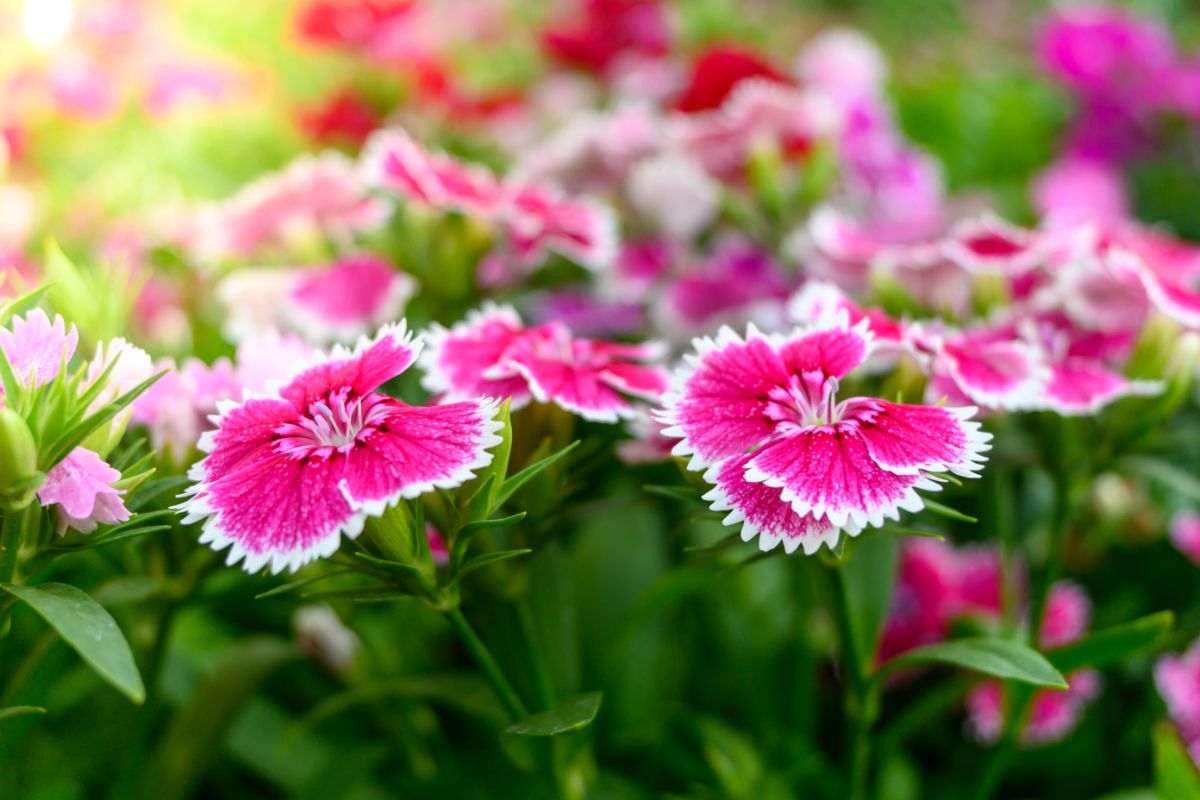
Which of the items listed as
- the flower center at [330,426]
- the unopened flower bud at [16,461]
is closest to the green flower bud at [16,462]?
the unopened flower bud at [16,461]

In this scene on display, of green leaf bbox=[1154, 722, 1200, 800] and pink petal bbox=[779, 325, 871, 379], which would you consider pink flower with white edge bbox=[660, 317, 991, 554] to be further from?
green leaf bbox=[1154, 722, 1200, 800]

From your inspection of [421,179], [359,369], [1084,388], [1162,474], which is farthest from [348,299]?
[1162,474]

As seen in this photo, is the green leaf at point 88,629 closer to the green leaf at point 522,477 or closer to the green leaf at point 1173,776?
the green leaf at point 522,477

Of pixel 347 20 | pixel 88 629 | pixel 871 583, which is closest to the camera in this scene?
pixel 88 629

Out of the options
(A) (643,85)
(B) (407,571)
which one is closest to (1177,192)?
(A) (643,85)

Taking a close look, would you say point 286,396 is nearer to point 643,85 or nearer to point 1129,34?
point 643,85

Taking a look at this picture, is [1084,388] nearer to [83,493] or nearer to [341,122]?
[83,493]

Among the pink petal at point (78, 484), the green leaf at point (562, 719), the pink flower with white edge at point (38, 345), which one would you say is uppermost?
the pink flower with white edge at point (38, 345)
